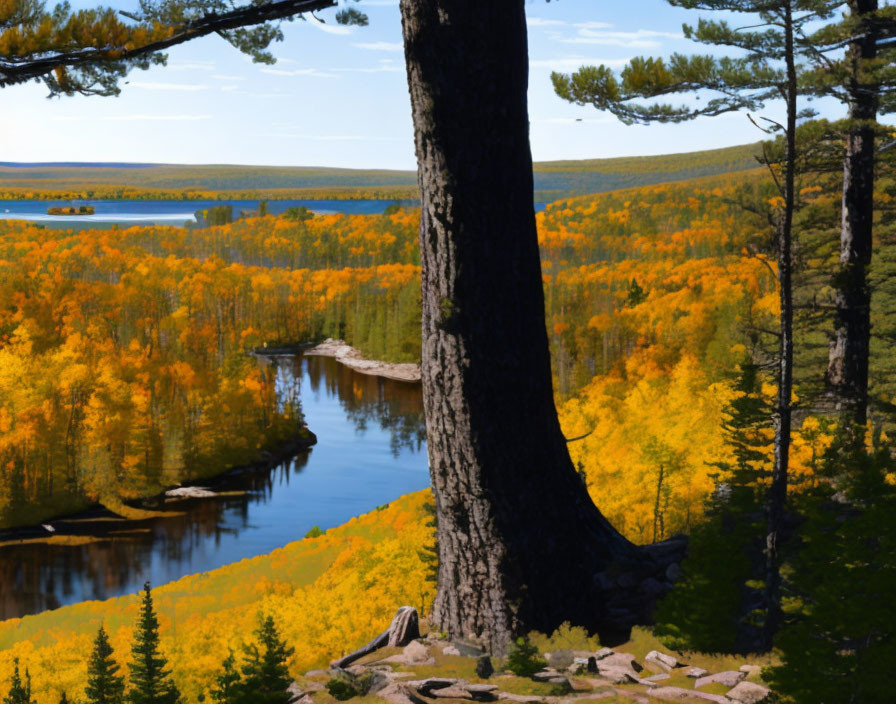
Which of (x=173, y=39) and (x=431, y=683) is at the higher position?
(x=173, y=39)

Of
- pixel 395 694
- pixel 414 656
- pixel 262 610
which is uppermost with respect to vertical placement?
pixel 395 694

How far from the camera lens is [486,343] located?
17.2 ft

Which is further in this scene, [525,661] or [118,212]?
[118,212]

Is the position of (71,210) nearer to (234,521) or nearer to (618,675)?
(234,521)

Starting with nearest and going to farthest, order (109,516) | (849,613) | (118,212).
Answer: (849,613) → (109,516) → (118,212)

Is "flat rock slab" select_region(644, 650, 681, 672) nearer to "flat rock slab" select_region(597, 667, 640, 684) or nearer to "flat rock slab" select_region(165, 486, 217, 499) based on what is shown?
"flat rock slab" select_region(597, 667, 640, 684)

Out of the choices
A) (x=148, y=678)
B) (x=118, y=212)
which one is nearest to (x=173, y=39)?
(x=148, y=678)

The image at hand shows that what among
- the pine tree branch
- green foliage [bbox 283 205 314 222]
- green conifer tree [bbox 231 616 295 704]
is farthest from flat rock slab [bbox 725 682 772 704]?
green foliage [bbox 283 205 314 222]

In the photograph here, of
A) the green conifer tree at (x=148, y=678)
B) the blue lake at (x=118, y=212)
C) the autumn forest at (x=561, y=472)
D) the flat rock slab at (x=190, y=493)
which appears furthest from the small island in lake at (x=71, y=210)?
the green conifer tree at (x=148, y=678)

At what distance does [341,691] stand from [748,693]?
2092 millimetres

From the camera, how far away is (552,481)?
5457mm

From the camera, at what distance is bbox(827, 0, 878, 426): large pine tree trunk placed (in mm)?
10406

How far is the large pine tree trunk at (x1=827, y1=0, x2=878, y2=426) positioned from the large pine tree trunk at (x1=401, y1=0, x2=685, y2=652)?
624cm

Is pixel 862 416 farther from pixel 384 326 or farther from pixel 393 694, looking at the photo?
pixel 384 326
